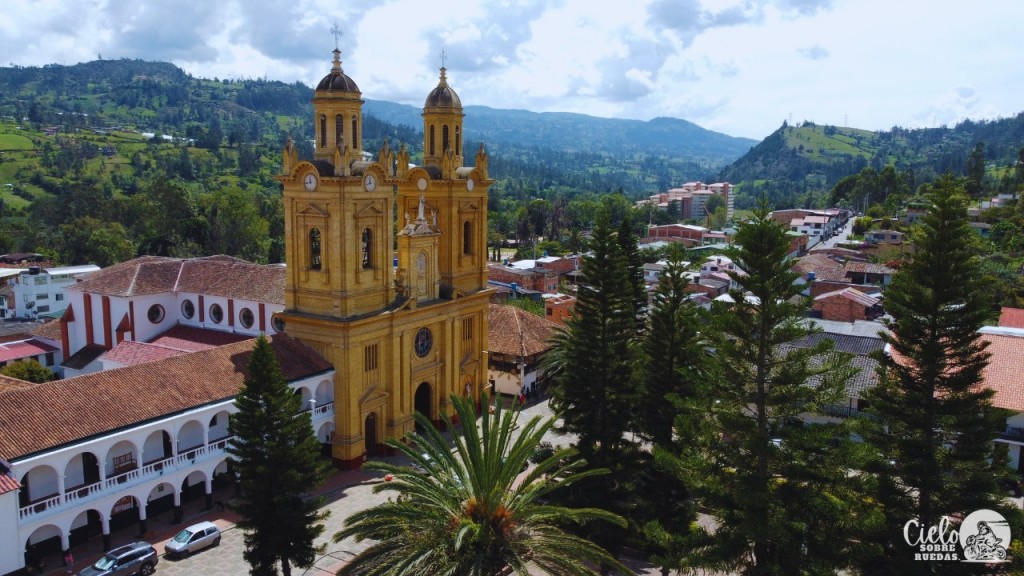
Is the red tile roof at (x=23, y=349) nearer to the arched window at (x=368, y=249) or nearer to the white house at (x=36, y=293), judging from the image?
the white house at (x=36, y=293)

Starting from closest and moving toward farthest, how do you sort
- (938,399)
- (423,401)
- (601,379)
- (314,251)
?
1. (938,399)
2. (601,379)
3. (314,251)
4. (423,401)

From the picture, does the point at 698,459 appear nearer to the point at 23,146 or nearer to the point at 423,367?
the point at 423,367

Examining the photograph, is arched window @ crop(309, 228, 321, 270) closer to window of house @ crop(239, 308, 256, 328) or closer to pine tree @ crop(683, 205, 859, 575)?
window of house @ crop(239, 308, 256, 328)

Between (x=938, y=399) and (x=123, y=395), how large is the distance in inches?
842

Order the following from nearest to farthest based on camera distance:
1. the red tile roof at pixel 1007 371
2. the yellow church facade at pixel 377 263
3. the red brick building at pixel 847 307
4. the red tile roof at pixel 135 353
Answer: the yellow church facade at pixel 377 263
the red tile roof at pixel 1007 371
the red tile roof at pixel 135 353
the red brick building at pixel 847 307

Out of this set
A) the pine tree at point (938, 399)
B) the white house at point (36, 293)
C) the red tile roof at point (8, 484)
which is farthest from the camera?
the white house at point (36, 293)

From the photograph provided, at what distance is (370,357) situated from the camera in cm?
2775

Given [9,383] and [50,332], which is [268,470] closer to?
[9,383]

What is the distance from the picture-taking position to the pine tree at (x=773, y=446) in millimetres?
15188

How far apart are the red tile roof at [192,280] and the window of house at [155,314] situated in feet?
2.59

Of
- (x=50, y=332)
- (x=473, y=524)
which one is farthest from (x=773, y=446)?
(x=50, y=332)

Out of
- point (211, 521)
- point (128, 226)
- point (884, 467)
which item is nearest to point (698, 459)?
point (884, 467)

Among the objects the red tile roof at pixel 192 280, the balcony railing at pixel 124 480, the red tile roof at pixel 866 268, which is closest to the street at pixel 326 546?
the balcony railing at pixel 124 480

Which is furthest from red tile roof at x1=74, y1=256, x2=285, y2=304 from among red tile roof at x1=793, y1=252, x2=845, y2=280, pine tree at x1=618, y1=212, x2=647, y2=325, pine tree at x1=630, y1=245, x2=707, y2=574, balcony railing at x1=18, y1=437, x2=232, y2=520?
red tile roof at x1=793, y1=252, x2=845, y2=280
